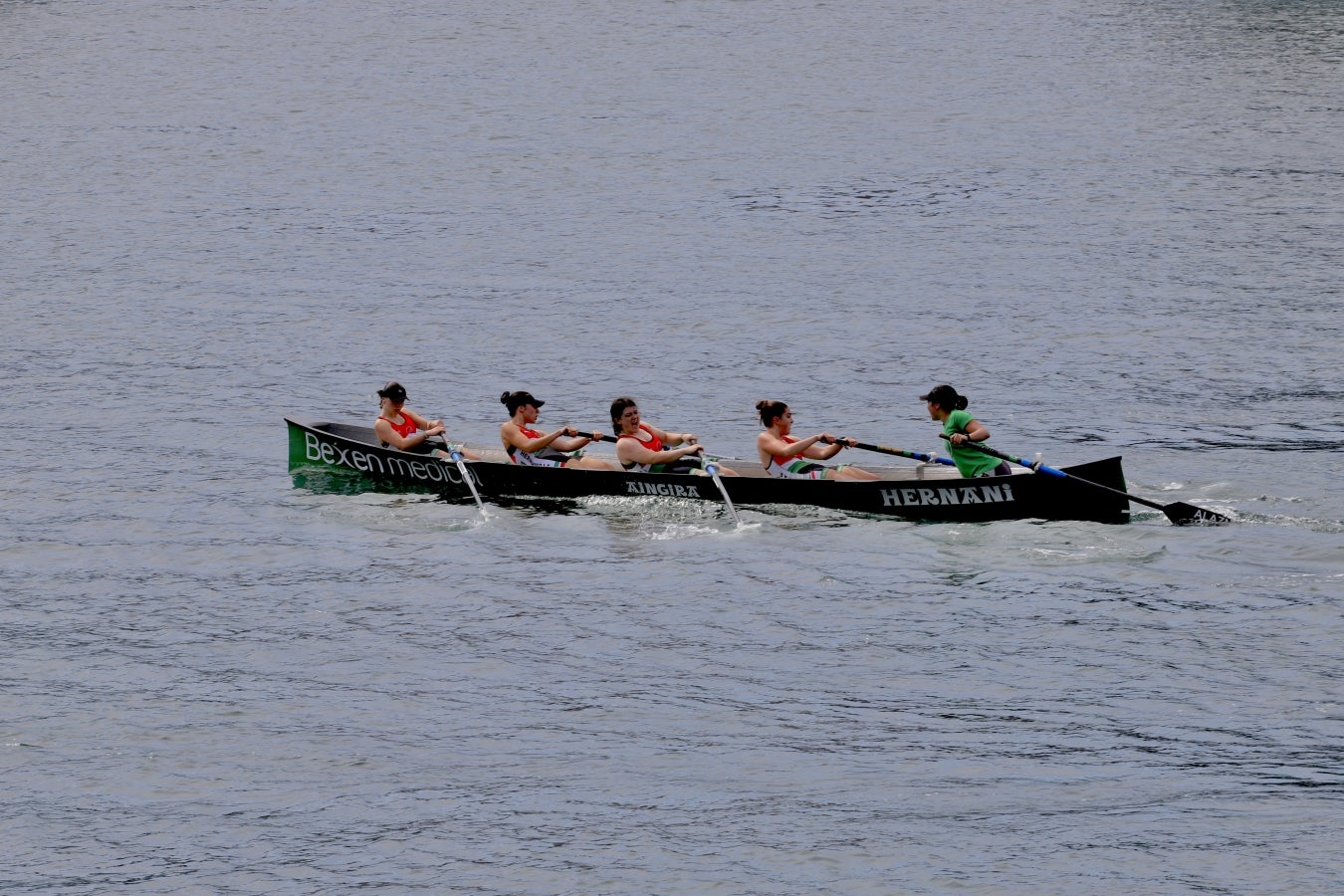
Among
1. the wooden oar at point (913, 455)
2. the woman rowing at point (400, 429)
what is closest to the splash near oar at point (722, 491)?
the wooden oar at point (913, 455)

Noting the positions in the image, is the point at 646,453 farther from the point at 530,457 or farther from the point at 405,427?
the point at 405,427

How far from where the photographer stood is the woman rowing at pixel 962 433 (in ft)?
82.7

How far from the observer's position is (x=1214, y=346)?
3797cm

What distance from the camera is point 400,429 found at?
29.6 meters

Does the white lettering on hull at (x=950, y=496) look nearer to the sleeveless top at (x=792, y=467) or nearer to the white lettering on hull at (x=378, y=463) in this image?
the sleeveless top at (x=792, y=467)

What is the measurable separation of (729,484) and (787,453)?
1.01 m

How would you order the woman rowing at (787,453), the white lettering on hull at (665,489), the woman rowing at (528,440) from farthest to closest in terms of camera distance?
1. the woman rowing at (528,440)
2. the white lettering on hull at (665,489)
3. the woman rowing at (787,453)

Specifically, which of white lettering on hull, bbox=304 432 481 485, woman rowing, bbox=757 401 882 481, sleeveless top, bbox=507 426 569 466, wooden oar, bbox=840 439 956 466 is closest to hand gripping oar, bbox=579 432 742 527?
woman rowing, bbox=757 401 882 481

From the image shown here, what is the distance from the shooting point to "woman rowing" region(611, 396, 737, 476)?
89.7ft

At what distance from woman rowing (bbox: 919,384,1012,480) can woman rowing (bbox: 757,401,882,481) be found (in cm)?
151

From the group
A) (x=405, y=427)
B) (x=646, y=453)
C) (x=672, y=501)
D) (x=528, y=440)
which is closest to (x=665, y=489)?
(x=672, y=501)

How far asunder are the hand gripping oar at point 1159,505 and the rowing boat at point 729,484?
0.44 ft

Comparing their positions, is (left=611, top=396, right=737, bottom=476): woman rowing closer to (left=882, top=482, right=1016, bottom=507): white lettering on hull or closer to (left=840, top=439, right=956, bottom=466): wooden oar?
(left=840, top=439, right=956, bottom=466): wooden oar

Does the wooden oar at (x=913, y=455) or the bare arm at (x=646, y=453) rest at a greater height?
the bare arm at (x=646, y=453)
